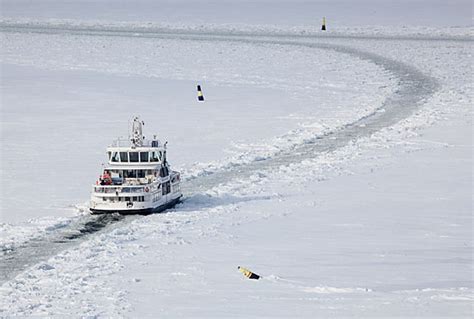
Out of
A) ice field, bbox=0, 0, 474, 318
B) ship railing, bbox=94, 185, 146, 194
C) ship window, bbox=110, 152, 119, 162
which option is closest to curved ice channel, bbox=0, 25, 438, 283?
ice field, bbox=0, 0, 474, 318

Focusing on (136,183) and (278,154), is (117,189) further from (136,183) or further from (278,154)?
(278,154)

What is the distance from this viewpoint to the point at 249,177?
127ft

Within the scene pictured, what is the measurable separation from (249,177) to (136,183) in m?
6.57

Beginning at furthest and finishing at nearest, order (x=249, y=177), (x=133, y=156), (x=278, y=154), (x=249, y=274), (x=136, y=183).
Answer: (x=278, y=154), (x=249, y=177), (x=133, y=156), (x=136, y=183), (x=249, y=274)

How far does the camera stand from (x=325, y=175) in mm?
38875

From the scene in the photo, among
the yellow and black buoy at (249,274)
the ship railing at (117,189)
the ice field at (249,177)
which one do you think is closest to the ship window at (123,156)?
the ice field at (249,177)

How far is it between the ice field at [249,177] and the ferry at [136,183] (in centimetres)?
41

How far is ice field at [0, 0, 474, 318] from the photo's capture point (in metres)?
23.9

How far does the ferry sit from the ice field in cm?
41

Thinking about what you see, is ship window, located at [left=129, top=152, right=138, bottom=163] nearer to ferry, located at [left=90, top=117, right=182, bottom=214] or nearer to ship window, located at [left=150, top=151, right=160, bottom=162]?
ferry, located at [left=90, top=117, right=182, bottom=214]

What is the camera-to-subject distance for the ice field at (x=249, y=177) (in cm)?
2395

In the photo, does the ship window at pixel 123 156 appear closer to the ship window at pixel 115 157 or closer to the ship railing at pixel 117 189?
the ship window at pixel 115 157

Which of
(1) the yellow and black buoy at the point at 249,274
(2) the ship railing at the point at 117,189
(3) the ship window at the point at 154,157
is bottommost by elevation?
(1) the yellow and black buoy at the point at 249,274

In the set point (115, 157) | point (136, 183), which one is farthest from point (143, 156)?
point (136, 183)
